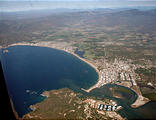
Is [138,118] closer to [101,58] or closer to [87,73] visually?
[87,73]

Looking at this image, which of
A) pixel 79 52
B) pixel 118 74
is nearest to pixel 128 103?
pixel 118 74

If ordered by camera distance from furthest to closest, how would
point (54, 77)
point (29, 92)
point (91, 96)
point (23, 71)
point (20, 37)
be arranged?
point (20, 37), point (23, 71), point (54, 77), point (29, 92), point (91, 96)

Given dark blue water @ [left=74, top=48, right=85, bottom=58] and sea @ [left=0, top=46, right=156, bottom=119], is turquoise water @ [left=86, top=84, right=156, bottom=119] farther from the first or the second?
dark blue water @ [left=74, top=48, right=85, bottom=58]

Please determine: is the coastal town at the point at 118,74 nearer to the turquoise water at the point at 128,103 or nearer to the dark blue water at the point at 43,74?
the turquoise water at the point at 128,103

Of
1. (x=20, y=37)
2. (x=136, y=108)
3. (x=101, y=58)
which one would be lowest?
(x=136, y=108)

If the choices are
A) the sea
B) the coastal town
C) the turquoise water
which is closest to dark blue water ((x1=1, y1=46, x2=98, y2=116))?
the sea

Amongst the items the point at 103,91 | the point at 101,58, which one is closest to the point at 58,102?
the point at 103,91

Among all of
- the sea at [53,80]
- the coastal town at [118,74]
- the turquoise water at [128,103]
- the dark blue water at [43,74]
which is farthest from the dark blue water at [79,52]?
the turquoise water at [128,103]

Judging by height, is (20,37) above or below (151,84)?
above
